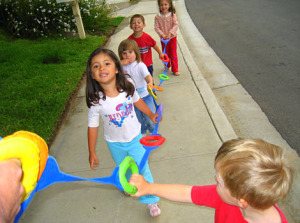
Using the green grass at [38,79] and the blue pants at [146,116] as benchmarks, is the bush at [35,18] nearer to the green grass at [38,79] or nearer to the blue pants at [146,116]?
the green grass at [38,79]

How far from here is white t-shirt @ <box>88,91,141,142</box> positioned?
88.5 inches

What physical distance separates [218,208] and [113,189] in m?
1.69

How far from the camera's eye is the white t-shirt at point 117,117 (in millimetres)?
2248

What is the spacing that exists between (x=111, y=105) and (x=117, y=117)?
0.38 feet

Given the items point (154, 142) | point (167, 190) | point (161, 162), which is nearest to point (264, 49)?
point (161, 162)

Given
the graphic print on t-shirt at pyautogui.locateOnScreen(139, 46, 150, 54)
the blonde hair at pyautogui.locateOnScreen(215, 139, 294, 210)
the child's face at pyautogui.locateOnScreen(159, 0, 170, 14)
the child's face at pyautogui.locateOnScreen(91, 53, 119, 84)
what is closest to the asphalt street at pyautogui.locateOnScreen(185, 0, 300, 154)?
the graphic print on t-shirt at pyautogui.locateOnScreen(139, 46, 150, 54)

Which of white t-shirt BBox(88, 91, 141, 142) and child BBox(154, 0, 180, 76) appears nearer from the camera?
white t-shirt BBox(88, 91, 141, 142)

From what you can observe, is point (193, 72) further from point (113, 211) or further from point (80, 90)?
point (113, 211)

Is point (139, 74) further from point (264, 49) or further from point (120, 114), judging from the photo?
point (264, 49)

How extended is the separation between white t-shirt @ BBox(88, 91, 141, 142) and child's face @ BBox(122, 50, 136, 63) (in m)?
1.03

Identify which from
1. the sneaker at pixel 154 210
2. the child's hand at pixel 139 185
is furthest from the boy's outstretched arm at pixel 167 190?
the sneaker at pixel 154 210

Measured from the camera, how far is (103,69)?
7.38ft

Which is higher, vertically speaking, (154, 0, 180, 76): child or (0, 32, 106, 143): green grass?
(154, 0, 180, 76): child

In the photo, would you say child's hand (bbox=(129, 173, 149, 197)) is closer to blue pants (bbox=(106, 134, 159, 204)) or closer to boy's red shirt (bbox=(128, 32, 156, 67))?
blue pants (bbox=(106, 134, 159, 204))
